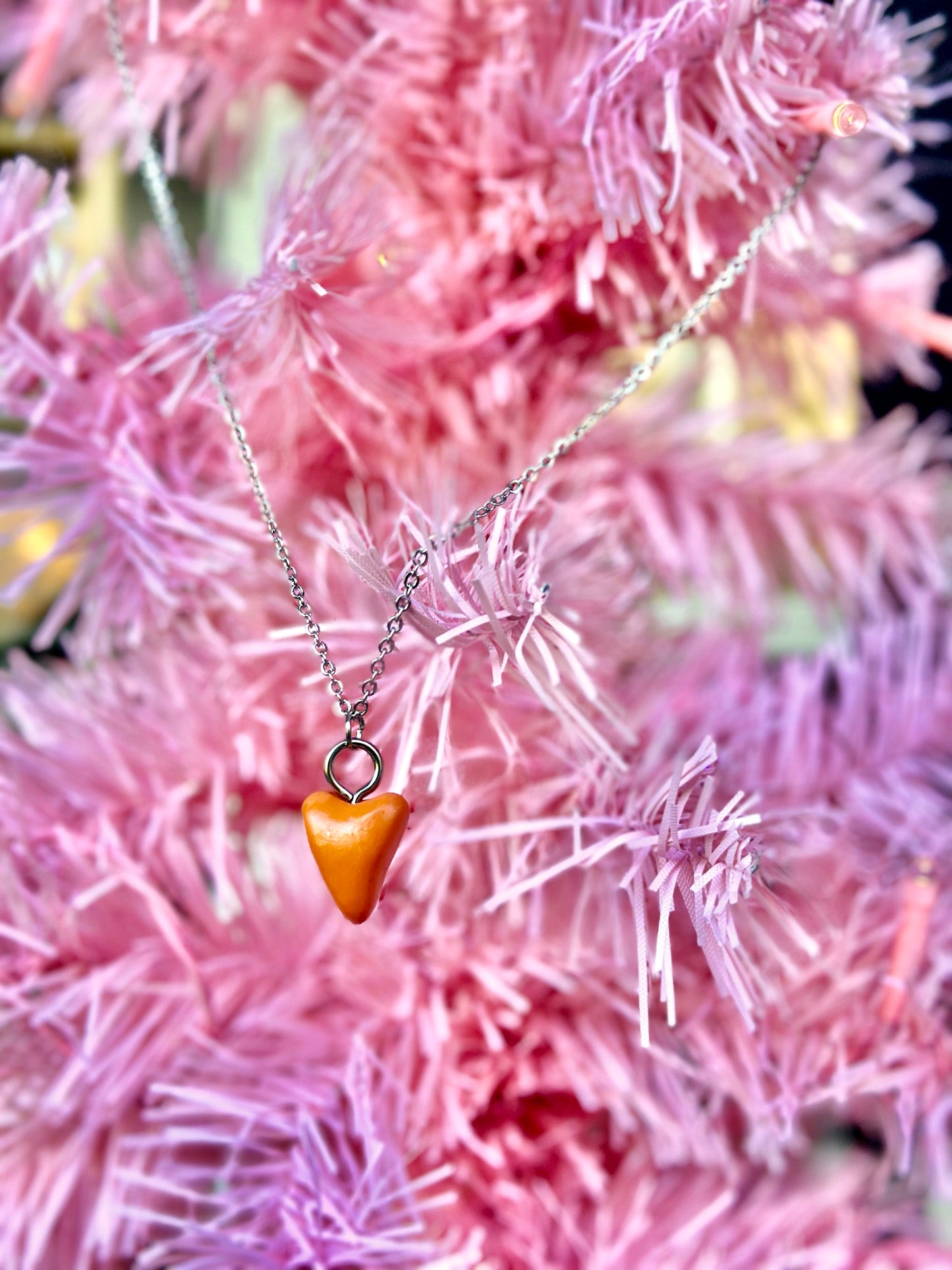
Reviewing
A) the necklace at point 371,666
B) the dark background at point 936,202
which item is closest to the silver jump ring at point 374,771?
the necklace at point 371,666

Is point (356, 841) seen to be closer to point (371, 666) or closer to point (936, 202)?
point (371, 666)

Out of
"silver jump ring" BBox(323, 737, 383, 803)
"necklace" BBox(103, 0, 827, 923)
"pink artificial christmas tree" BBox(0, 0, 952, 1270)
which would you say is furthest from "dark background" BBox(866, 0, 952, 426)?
"silver jump ring" BBox(323, 737, 383, 803)

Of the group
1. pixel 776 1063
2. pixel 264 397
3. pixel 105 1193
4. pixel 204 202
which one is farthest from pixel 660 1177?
pixel 204 202

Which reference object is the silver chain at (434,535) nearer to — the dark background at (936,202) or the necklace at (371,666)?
the necklace at (371,666)

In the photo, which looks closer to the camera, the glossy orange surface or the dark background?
the glossy orange surface

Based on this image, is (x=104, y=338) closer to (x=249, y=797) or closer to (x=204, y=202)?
(x=249, y=797)

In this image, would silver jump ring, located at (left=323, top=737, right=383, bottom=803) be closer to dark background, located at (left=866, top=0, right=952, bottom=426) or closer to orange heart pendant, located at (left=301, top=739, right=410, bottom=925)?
orange heart pendant, located at (left=301, top=739, right=410, bottom=925)
